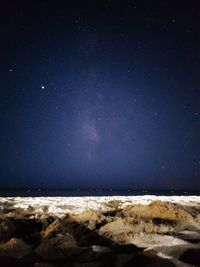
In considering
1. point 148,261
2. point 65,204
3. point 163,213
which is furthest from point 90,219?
point 65,204

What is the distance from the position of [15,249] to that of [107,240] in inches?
89.5

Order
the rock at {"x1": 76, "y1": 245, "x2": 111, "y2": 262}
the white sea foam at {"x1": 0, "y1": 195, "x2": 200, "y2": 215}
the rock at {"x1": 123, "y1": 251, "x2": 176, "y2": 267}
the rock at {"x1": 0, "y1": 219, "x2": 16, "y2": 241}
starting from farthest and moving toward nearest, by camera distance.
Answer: the white sea foam at {"x1": 0, "y1": 195, "x2": 200, "y2": 215} < the rock at {"x1": 0, "y1": 219, "x2": 16, "y2": 241} < the rock at {"x1": 76, "y1": 245, "x2": 111, "y2": 262} < the rock at {"x1": 123, "y1": 251, "x2": 176, "y2": 267}

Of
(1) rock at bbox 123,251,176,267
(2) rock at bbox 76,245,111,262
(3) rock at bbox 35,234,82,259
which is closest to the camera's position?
(1) rock at bbox 123,251,176,267

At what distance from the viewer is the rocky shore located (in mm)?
6680

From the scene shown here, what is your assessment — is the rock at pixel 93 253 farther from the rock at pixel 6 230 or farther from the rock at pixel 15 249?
the rock at pixel 6 230

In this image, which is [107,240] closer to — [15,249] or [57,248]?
[57,248]

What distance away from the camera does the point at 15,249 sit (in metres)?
7.06

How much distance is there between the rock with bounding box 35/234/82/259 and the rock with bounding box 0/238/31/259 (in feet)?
0.80

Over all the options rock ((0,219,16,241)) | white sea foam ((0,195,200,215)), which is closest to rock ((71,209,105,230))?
rock ((0,219,16,241))

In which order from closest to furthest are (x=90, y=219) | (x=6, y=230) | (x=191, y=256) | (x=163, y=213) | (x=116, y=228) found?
1. (x=191, y=256)
2. (x=6, y=230)
3. (x=116, y=228)
4. (x=90, y=219)
5. (x=163, y=213)

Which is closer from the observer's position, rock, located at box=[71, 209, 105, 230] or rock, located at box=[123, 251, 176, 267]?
rock, located at box=[123, 251, 176, 267]

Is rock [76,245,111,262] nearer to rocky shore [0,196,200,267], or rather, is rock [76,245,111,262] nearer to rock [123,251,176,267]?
rocky shore [0,196,200,267]

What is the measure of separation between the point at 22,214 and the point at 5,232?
3.27m

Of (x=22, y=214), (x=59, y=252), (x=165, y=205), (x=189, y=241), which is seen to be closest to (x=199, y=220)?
(x=165, y=205)
